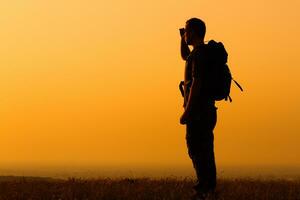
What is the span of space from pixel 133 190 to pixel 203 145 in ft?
7.47

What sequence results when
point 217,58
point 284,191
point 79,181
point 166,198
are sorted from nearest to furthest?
point 217,58 < point 166,198 < point 284,191 < point 79,181

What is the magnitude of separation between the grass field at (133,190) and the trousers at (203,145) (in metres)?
0.42

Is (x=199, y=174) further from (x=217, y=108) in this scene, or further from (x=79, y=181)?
(x=79, y=181)

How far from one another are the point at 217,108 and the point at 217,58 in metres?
0.96

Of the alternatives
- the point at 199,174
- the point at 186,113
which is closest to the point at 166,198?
the point at 199,174

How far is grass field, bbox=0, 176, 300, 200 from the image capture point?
43.4ft

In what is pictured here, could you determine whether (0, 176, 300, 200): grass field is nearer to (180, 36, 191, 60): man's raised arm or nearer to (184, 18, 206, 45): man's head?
(180, 36, 191, 60): man's raised arm

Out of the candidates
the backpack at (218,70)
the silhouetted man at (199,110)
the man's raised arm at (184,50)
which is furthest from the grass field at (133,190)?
the man's raised arm at (184,50)

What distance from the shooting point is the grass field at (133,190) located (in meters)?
13.2

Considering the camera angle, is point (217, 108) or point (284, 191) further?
point (284, 191)

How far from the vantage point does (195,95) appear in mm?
12016

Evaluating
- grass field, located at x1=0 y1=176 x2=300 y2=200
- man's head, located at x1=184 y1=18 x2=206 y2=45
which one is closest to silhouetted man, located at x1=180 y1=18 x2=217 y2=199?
man's head, located at x1=184 y1=18 x2=206 y2=45

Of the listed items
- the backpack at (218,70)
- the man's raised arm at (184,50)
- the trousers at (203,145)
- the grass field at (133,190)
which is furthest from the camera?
the grass field at (133,190)

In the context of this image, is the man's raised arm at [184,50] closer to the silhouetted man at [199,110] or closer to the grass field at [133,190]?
the silhouetted man at [199,110]
